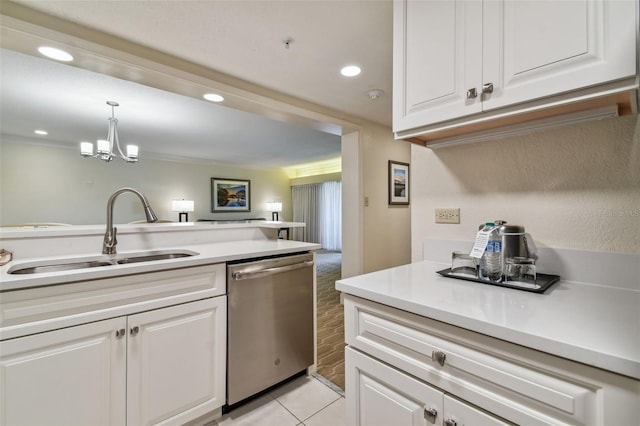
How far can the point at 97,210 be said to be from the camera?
5.53 m

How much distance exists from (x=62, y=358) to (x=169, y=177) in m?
5.98

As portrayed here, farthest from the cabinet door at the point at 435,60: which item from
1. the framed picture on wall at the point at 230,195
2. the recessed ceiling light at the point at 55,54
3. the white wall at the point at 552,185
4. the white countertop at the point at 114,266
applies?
the framed picture on wall at the point at 230,195

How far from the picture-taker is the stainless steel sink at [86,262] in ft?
4.60

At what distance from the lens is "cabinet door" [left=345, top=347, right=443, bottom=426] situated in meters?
0.84

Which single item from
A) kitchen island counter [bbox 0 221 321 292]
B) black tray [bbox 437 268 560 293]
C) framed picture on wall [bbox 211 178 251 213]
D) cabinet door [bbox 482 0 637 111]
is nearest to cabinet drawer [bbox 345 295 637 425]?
black tray [bbox 437 268 560 293]

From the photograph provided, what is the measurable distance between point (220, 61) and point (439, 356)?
2.35 metres

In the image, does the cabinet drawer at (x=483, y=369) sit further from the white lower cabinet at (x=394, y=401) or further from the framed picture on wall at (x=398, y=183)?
the framed picture on wall at (x=398, y=183)

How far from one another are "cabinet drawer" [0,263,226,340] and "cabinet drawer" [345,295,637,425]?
3.11 feet

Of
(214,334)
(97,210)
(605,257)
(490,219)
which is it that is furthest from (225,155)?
(605,257)

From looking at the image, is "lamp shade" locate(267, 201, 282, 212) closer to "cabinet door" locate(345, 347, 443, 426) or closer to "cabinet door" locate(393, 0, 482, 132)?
"cabinet door" locate(393, 0, 482, 132)

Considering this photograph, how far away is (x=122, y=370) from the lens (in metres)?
1.29

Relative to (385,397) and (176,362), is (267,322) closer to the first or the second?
(176,362)

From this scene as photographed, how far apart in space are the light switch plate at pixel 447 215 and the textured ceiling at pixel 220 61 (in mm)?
1207

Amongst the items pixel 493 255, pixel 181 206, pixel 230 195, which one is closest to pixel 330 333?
pixel 493 255
